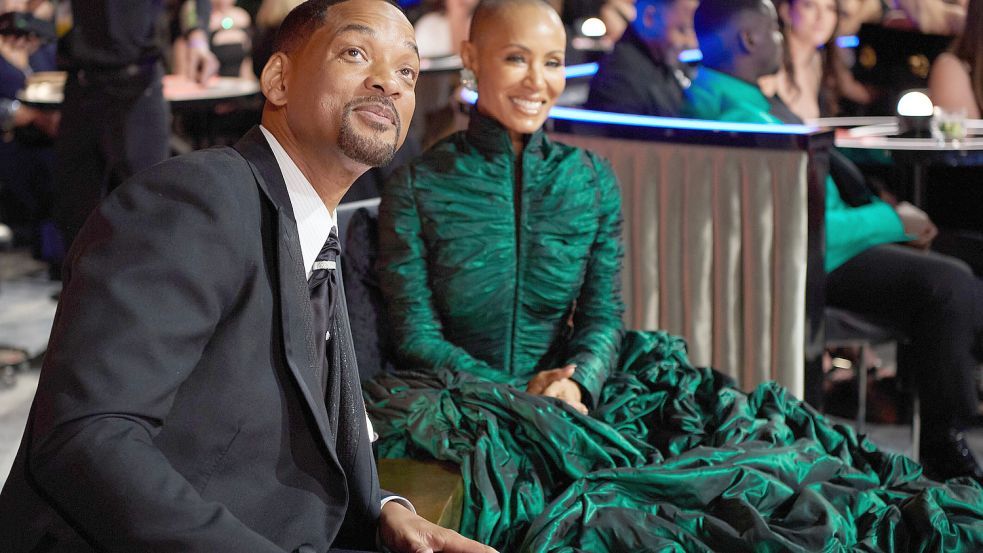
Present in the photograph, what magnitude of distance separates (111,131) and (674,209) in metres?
2.42

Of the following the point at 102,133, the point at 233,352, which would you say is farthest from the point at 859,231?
the point at 102,133

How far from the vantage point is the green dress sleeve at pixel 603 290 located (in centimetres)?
243

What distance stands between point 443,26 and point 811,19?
2331 millimetres

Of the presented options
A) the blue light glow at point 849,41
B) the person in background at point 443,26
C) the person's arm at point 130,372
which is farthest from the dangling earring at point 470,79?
the blue light glow at point 849,41

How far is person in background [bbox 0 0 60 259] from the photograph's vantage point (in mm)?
6051

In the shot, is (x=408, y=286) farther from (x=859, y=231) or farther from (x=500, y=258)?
(x=859, y=231)

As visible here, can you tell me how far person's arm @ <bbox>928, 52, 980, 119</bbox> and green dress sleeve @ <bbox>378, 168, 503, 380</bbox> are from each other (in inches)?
135

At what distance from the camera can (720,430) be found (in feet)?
7.16

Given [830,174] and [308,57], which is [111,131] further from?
[308,57]

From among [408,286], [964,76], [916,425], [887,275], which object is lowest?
[916,425]

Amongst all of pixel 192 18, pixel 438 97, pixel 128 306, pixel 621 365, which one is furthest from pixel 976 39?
pixel 128 306

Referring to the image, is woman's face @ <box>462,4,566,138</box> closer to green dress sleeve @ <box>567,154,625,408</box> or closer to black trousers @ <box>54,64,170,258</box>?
green dress sleeve @ <box>567,154,625,408</box>

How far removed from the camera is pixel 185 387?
1.29 metres

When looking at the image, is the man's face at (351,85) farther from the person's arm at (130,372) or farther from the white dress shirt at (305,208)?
the person's arm at (130,372)
